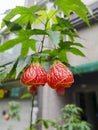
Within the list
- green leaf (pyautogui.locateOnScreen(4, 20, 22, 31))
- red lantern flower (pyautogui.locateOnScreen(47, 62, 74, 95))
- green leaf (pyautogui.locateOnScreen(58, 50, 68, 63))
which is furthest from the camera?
green leaf (pyautogui.locateOnScreen(58, 50, 68, 63))

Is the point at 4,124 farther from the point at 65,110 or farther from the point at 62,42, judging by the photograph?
the point at 62,42

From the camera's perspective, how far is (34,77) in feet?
3.29

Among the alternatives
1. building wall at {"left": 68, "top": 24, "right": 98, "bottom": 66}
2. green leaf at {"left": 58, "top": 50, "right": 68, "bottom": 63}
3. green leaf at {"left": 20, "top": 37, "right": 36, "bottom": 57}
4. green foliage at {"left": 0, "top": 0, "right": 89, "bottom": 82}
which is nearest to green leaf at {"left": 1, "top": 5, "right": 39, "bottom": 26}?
green foliage at {"left": 0, "top": 0, "right": 89, "bottom": 82}

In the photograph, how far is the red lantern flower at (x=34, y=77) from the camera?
1001 mm

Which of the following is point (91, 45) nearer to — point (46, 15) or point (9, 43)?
point (46, 15)

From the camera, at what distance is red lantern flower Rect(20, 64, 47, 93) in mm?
1001

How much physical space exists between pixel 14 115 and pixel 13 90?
9.07 feet

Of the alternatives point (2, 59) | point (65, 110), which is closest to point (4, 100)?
point (2, 59)

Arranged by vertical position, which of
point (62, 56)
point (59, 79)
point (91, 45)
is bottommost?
point (59, 79)

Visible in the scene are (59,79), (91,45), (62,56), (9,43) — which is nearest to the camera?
(59,79)

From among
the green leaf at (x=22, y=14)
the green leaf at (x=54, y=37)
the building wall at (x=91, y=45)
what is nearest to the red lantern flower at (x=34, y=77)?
the green leaf at (x=54, y=37)

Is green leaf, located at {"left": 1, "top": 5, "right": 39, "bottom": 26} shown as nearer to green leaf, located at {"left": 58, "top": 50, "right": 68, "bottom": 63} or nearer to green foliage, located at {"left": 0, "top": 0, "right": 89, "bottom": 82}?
green foliage, located at {"left": 0, "top": 0, "right": 89, "bottom": 82}

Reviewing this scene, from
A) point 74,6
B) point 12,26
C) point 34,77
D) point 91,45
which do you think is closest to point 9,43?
point 12,26

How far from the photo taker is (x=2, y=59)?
36.1ft
